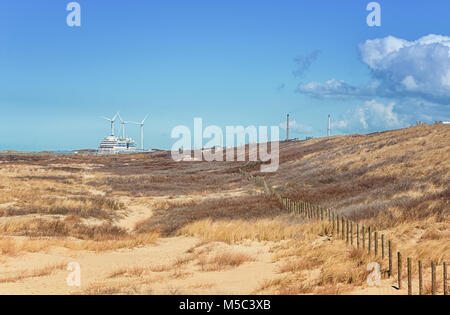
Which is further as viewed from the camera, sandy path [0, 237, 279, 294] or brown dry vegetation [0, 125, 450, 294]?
brown dry vegetation [0, 125, 450, 294]

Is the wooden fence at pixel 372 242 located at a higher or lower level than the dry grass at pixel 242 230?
higher

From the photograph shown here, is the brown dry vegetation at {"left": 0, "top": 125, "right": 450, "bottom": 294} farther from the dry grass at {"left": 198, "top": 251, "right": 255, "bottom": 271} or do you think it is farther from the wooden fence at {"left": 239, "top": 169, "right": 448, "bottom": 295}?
the wooden fence at {"left": 239, "top": 169, "right": 448, "bottom": 295}

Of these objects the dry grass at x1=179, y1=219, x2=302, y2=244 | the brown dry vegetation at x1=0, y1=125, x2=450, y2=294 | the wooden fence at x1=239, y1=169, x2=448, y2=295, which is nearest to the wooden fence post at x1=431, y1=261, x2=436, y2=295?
the wooden fence at x1=239, y1=169, x2=448, y2=295

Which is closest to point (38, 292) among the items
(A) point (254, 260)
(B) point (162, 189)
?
(A) point (254, 260)

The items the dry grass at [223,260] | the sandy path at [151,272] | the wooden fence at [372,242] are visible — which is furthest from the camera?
the dry grass at [223,260]

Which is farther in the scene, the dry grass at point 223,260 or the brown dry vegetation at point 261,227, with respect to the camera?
the dry grass at point 223,260

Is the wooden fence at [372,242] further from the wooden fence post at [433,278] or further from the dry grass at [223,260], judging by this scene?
the dry grass at [223,260]

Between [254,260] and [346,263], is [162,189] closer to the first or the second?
[254,260]

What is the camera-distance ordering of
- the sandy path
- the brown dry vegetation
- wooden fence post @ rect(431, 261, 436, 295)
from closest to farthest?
wooden fence post @ rect(431, 261, 436, 295) → the sandy path → the brown dry vegetation

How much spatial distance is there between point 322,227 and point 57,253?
11210mm

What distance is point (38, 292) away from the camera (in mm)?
11102

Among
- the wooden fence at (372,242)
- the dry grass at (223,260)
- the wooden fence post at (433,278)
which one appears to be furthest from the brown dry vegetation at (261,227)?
the wooden fence post at (433,278)

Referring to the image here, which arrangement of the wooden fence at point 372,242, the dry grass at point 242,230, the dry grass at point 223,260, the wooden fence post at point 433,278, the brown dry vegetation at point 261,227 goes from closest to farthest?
the wooden fence post at point 433,278
the wooden fence at point 372,242
the brown dry vegetation at point 261,227
the dry grass at point 223,260
the dry grass at point 242,230

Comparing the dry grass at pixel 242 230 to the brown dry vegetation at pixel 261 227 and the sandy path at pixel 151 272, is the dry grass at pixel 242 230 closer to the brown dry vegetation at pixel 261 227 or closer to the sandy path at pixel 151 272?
the brown dry vegetation at pixel 261 227
